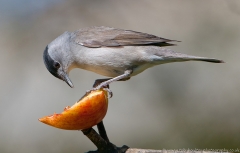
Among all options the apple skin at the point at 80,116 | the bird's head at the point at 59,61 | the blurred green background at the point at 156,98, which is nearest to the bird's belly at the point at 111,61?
the bird's head at the point at 59,61

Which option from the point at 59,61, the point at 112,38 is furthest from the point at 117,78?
the point at 59,61

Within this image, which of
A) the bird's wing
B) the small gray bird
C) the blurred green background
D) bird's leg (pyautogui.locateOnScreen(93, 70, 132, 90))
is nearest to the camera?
bird's leg (pyautogui.locateOnScreen(93, 70, 132, 90))

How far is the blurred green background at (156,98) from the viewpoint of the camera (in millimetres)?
5328

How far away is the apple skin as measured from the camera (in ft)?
9.17

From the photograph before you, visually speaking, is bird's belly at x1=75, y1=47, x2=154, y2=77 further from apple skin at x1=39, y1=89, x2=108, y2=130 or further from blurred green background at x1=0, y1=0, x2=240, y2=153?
blurred green background at x1=0, y1=0, x2=240, y2=153

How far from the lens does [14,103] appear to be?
573cm

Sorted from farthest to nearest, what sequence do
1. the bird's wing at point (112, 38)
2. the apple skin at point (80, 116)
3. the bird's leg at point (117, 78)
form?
1. the bird's wing at point (112, 38)
2. the bird's leg at point (117, 78)
3. the apple skin at point (80, 116)

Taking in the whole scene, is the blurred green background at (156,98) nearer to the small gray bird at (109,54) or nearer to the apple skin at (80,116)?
the small gray bird at (109,54)

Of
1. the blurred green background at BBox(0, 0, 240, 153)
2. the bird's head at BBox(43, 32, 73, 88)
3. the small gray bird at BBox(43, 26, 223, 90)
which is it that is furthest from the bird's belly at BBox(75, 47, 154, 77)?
the blurred green background at BBox(0, 0, 240, 153)

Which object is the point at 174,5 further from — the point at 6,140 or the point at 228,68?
the point at 6,140

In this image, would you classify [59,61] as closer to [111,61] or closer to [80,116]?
[111,61]

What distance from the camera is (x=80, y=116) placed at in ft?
9.25

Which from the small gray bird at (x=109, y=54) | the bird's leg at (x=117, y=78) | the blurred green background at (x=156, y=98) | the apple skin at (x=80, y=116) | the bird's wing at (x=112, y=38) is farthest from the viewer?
the blurred green background at (x=156, y=98)

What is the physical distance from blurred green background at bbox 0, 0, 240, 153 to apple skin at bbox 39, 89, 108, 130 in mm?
2245
